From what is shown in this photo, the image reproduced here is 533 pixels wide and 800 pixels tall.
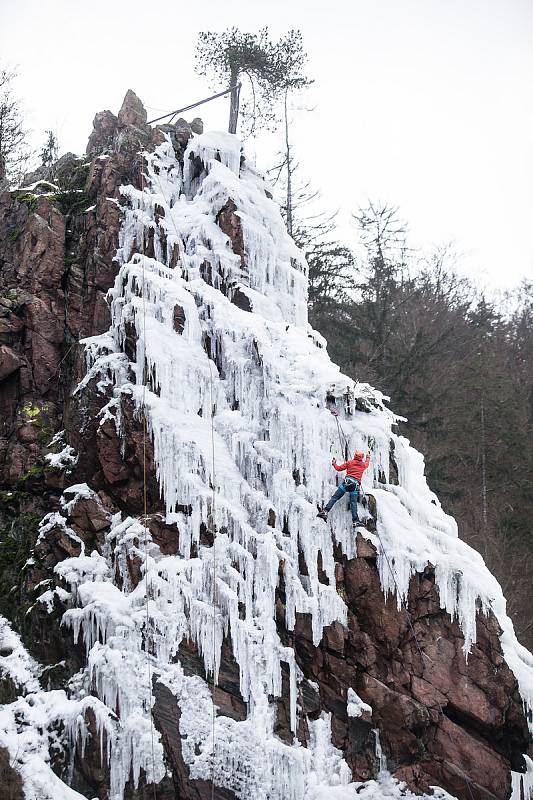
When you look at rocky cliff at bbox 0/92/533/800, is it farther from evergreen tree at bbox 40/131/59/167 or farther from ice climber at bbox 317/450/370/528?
evergreen tree at bbox 40/131/59/167

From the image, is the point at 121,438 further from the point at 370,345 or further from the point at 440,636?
the point at 370,345

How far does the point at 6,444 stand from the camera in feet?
30.5

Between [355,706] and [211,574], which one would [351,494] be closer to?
[211,574]

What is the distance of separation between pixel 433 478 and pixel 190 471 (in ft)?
29.5

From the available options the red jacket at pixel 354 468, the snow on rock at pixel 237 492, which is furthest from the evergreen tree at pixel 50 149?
the red jacket at pixel 354 468

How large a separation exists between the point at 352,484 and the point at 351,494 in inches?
5.3

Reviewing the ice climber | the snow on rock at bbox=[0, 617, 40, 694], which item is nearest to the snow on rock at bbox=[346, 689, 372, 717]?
the ice climber

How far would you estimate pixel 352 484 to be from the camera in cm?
798

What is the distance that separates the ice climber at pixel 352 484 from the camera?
798cm

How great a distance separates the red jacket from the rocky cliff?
1.27 ft

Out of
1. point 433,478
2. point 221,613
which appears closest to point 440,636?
point 221,613

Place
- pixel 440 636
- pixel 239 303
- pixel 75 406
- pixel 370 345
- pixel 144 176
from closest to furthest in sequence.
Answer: pixel 440 636, pixel 75 406, pixel 239 303, pixel 144 176, pixel 370 345

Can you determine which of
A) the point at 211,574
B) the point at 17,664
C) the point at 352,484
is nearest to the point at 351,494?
the point at 352,484

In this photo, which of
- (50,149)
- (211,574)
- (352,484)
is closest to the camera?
(211,574)
